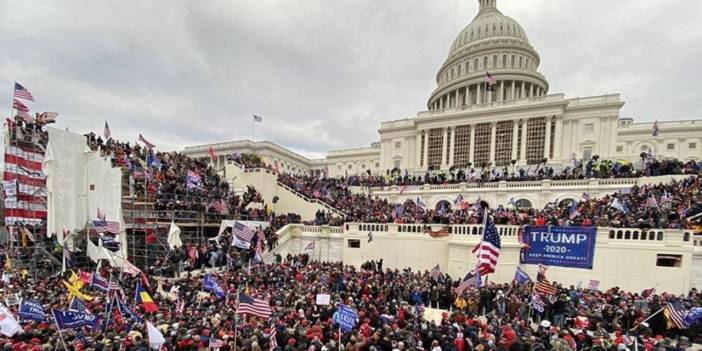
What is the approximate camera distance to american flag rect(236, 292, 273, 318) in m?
7.39

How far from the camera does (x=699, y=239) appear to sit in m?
12.3

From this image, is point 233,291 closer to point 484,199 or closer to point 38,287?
point 38,287

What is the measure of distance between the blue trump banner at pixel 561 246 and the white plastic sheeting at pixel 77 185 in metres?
22.4

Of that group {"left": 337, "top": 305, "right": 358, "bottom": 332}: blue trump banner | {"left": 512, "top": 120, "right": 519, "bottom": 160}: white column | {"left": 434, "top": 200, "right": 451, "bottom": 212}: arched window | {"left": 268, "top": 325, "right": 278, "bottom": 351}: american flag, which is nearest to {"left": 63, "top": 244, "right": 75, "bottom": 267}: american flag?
{"left": 268, "top": 325, "right": 278, "bottom": 351}: american flag

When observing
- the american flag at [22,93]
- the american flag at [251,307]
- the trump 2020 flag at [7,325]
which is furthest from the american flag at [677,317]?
the american flag at [22,93]

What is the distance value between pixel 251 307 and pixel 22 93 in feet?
64.3

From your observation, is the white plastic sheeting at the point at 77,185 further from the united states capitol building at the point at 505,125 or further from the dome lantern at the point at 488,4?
the dome lantern at the point at 488,4

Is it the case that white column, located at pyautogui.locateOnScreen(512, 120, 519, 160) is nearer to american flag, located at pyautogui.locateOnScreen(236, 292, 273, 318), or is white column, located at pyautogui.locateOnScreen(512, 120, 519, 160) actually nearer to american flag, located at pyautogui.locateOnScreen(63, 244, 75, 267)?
american flag, located at pyautogui.locateOnScreen(236, 292, 273, 318)

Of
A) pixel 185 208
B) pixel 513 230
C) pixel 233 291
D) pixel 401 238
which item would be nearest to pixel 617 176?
pixel 513 230

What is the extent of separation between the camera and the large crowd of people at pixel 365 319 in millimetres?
6852

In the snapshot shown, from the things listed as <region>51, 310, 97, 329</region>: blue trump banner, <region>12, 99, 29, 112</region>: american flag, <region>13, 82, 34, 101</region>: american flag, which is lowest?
<region>51, 310, 97, 329</region>: blue trump banner

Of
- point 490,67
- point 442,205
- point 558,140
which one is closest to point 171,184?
point 442,205

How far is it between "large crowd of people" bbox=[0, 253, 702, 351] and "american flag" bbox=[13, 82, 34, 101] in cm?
992

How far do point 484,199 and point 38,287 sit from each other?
3095 cm
